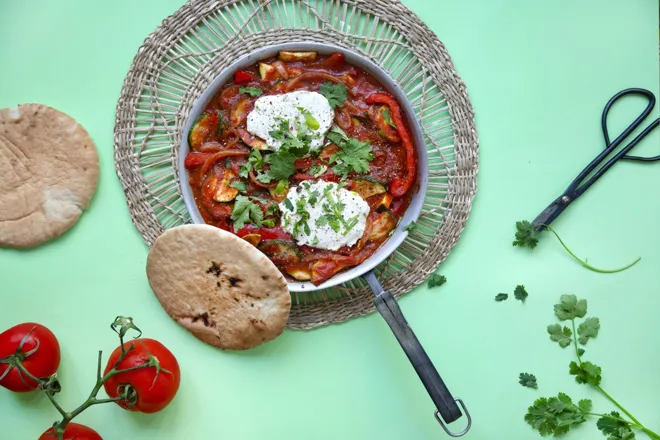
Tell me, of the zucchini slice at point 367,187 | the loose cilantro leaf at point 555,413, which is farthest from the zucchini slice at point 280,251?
the loose cilantro leaf at point 555,413

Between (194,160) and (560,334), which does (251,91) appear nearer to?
(194,160)

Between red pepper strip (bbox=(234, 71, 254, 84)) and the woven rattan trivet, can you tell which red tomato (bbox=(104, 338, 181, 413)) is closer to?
the woven rattan trivet

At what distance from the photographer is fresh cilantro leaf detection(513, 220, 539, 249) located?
3.74m

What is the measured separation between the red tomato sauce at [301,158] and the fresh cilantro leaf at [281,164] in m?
0.05

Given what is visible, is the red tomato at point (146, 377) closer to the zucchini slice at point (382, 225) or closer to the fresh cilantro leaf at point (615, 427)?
the zucchini slice at point (382, 225)

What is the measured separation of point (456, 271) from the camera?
382 cm

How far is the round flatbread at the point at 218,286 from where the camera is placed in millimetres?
3352

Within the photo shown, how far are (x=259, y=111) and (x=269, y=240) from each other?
689 millimetres

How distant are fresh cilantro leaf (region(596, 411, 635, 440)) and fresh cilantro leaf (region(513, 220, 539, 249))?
41.9 inches

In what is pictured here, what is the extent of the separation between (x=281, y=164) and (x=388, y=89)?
0.71 metres

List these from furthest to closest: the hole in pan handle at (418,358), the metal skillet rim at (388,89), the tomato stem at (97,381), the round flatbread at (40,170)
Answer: the round flatbread at (40,170) → the metal skillet rim at (388,89) → the hole in pan handle at (418,358) → the tomato stem at (97,381)

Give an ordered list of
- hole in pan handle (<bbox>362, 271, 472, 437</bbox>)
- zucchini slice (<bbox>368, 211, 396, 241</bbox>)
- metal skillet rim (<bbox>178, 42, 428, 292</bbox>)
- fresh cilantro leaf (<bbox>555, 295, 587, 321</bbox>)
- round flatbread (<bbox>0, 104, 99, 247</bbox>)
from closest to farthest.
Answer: hole in pan handle (<bbox>362, 271, 472, 437</bbox>) → metal skillet rim (<bbox>178, 42, 428, 292</bbox>) → zucchini slice (<bbox>368, 211, 396, 241</bbox>) → round flatbread (<bbox>0, 104, 99, 247</bbox>) → fresh cilantro leaf (<bbox>555, 295, 587, 321</bbox>)

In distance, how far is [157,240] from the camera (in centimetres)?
Answer: 348

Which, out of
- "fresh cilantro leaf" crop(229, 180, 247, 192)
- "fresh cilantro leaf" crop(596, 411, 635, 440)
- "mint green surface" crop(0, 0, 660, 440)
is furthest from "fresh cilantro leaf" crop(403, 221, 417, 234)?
"fresh cilantro leaf" crop(596, 411, 635, 440)
